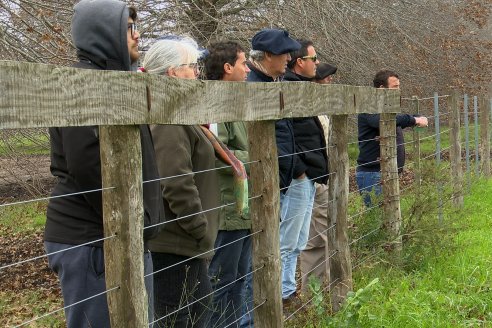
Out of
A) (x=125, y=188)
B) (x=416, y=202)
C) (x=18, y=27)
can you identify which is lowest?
(x=416, y=202)

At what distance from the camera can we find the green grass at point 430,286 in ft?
16.7

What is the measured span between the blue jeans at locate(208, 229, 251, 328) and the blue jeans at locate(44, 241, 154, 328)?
1393 mm

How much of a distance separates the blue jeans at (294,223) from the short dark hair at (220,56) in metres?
1.16

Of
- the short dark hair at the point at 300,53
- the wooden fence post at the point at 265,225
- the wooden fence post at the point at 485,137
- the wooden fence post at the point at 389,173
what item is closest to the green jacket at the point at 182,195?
the wooden fence post at the point at 265,225

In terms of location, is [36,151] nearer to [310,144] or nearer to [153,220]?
[310,144]

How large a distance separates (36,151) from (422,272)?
4.51 meters

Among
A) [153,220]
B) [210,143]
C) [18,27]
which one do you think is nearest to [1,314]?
[18,27]

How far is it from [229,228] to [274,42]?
135cm

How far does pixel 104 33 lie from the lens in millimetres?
3094

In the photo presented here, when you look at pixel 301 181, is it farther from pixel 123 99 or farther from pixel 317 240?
pixel 123 99

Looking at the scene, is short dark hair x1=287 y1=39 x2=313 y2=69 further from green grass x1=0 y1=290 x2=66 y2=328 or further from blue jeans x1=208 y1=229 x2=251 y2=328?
green grass x1=0 y1=290 x2=66 y2=328

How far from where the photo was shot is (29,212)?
47.3ft

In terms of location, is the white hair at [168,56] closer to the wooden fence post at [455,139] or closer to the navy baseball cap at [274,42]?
the navy baseball cap at [274,42]

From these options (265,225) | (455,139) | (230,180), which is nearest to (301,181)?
(230,180)
